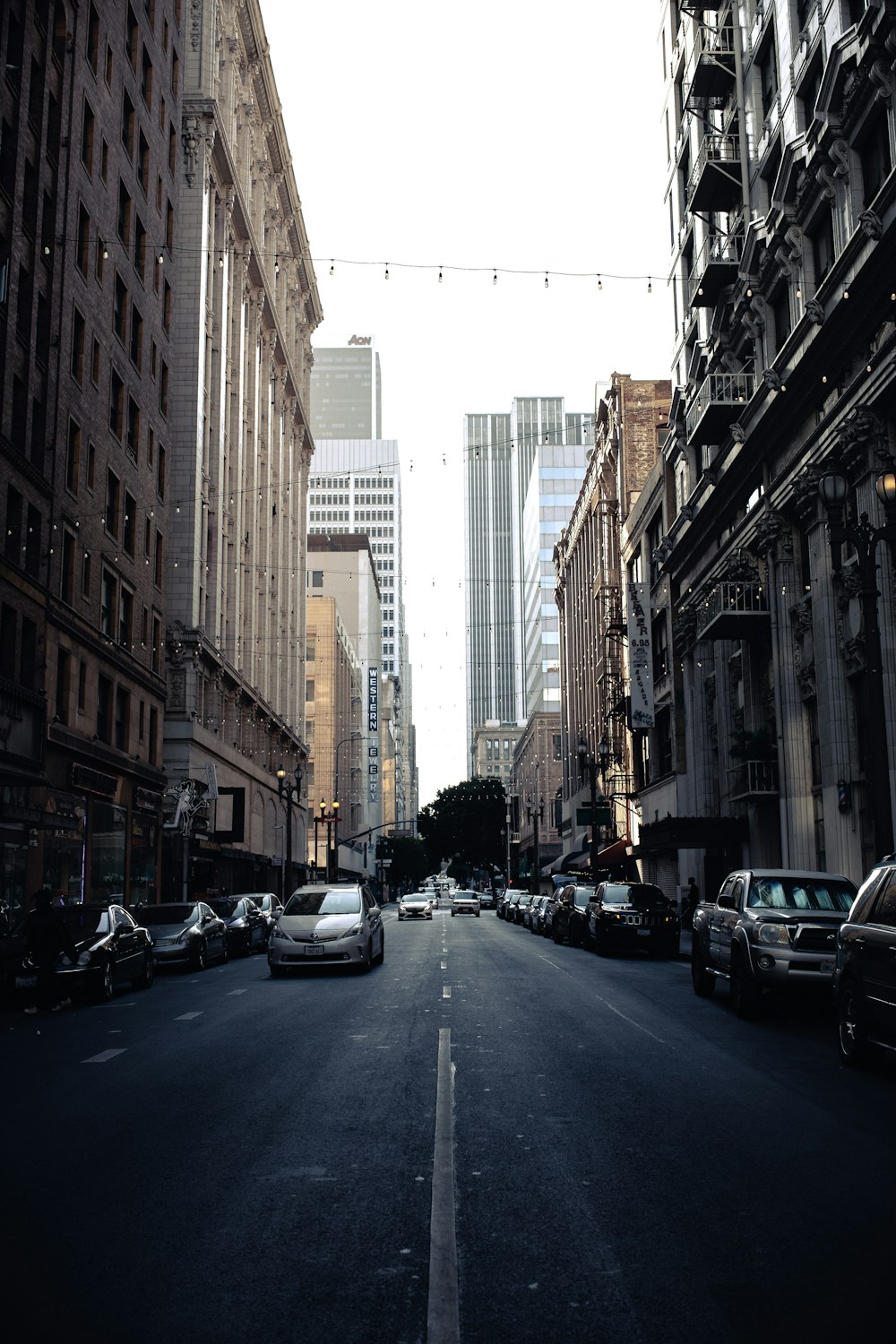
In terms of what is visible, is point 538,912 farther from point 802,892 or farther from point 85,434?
point 802,892

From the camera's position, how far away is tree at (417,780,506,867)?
118625mm

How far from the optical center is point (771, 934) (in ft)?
52.1

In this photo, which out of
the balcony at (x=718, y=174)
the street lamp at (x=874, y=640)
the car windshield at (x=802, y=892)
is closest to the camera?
the car windshield at (x=802, y=892)

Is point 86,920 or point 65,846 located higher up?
point 65,846

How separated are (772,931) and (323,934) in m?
10.2

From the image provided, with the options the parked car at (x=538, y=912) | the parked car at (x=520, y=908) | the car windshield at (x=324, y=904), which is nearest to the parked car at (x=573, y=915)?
the parked car at (x=538, y=912)

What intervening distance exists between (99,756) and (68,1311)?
32.0m

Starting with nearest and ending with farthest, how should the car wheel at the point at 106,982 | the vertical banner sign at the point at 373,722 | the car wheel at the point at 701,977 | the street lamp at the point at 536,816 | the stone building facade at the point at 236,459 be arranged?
1. the car wheel at the point at 701,977
2. the car wheel at the point at 106,982
3. the stone building facade at the point at 236,459
4. the street lamp at the point at 536,816
5. the vertical banner sign at the point at 373,722

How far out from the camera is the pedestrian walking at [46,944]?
1805 centimetres

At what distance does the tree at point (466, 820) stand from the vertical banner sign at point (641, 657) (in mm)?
65697

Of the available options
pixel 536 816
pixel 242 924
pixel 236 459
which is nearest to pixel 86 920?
pixel 242 924

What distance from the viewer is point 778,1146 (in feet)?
27.9

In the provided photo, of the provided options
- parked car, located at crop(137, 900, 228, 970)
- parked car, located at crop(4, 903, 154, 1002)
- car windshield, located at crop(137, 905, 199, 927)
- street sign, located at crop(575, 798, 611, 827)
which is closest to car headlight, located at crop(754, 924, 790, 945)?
parked car, located at crop(4, 903, 154, 1002)

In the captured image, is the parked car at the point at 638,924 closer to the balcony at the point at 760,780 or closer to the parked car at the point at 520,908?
the balcony at the point at 760,780
